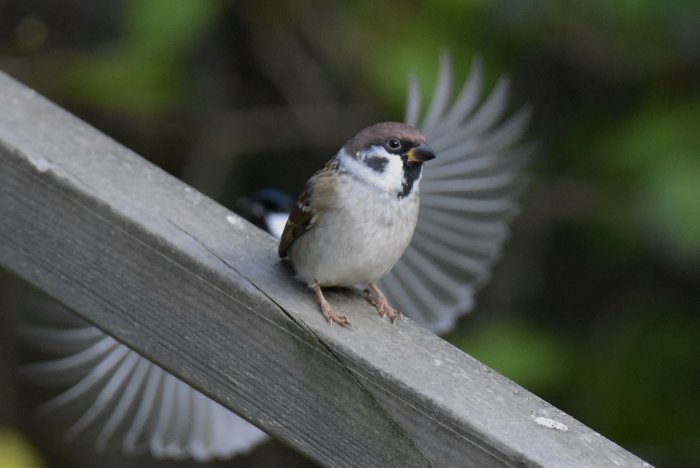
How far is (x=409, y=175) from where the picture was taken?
6.24 ft

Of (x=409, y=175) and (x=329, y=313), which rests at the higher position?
(x=409, y=175)

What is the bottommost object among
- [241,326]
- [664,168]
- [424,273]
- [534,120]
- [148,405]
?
[148,405]

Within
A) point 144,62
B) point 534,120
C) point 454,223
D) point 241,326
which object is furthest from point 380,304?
point 534,120

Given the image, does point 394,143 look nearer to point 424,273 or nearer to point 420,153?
point 420,153

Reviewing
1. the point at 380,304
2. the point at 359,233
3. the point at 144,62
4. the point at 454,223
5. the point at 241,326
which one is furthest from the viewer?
the point at 144,62

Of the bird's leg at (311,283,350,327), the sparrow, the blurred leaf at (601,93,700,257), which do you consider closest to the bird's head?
the sparrow

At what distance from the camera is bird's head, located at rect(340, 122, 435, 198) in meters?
1.87

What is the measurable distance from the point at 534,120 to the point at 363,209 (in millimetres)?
1836

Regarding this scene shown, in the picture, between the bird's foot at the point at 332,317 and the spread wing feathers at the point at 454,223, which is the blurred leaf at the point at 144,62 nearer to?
the spread wing feathers at the point at 454,223

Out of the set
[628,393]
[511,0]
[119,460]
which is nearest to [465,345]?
[628,393]

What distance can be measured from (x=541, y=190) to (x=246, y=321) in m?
2.17

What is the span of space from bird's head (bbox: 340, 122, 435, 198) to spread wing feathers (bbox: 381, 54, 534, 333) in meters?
0.44

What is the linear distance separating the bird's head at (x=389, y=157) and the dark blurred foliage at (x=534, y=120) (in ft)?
3.45

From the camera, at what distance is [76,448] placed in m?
3.63
